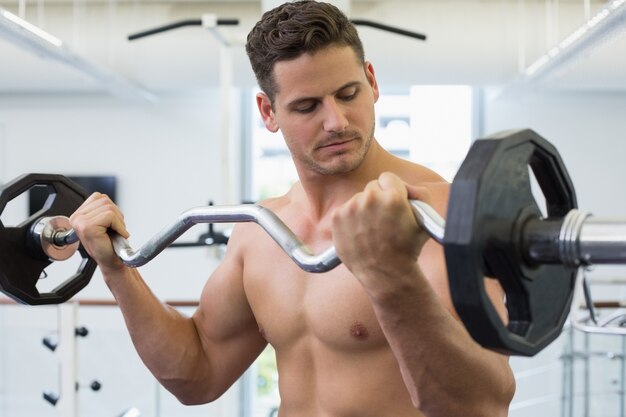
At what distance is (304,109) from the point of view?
4.91 feet

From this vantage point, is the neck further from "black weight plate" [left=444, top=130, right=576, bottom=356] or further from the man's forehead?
"black weight plate" [left=444, top=130, right=576, bottom=356]

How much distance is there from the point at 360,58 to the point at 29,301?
785mm

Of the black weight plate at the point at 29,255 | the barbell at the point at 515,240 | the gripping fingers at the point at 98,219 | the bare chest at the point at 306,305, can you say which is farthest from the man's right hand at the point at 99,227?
the barbell at the point at 515,240

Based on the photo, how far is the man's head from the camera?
149cm

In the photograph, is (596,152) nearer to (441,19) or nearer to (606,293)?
(606,293)

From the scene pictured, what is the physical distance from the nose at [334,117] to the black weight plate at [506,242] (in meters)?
0.55

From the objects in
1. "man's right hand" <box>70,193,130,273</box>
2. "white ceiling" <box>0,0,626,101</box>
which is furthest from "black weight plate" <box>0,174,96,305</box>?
"white ceiling" <box>0,0,626,101</box>

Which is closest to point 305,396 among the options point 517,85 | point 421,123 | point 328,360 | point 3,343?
point 328,360

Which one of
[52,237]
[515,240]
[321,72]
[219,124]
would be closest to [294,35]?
[321,72]

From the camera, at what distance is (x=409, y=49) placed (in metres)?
5.46

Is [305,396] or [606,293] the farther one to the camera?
[606,293]

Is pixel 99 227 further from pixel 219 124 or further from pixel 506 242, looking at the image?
pixel 219 124

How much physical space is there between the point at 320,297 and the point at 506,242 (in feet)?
2.95

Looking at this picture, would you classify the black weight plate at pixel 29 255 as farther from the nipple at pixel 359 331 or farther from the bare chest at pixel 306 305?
the nipple at pixel 359 331
